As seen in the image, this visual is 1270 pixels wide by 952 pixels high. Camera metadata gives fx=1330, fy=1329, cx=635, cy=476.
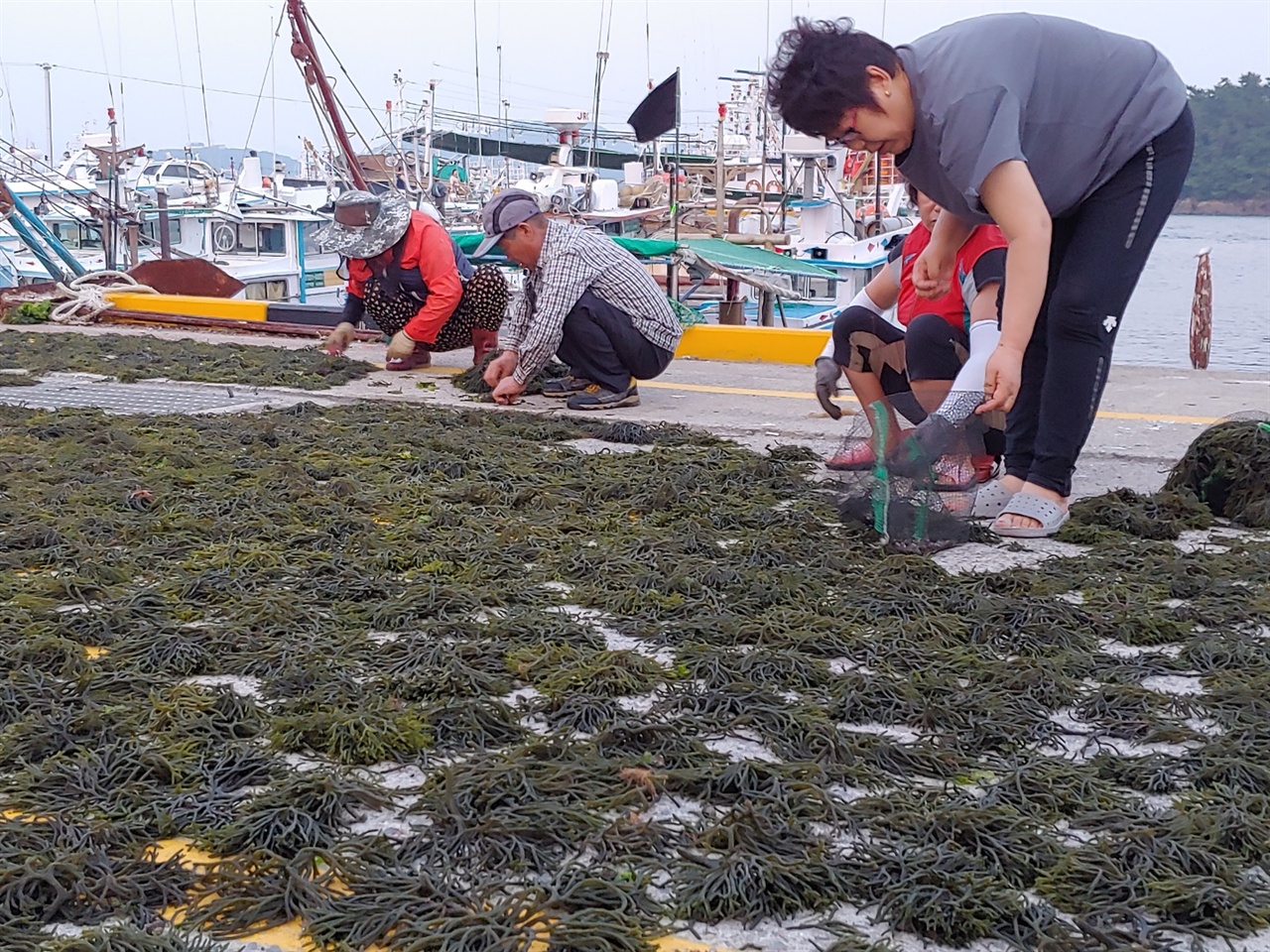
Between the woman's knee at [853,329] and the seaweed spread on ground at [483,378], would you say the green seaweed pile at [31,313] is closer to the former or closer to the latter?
the seaweed spread on ground at [483,378]

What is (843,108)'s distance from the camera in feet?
10.7

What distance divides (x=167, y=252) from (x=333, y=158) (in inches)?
355

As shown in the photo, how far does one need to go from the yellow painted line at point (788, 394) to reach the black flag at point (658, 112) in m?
8.93

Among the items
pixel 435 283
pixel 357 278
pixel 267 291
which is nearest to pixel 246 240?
pixel 267 291

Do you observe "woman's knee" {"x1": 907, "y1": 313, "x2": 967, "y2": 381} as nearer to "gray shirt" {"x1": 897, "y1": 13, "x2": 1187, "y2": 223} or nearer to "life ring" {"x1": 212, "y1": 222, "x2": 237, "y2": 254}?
"gray shirt" {"x1": 897, "y1": 13, "x2": 1187, "y2": 223}

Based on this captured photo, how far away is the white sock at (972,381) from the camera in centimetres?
382

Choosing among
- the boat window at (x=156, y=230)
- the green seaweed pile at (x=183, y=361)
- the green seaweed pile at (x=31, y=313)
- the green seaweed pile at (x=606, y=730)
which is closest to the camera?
the green seaweed pile at (x=606, y=730)

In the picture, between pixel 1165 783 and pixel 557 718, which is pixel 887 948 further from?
pixel 557 718

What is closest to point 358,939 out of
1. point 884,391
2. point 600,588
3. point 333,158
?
point 600,588

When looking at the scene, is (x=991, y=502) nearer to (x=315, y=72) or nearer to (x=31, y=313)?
(x=31, y=313)

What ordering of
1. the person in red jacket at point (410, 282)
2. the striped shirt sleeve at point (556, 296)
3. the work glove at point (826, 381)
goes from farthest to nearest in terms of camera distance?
→ the person in red jacket at point (410, 282) → the striped shirt sleeve at point (556, 296) → the work glove at point (826, 381)

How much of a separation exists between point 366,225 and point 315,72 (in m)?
6.78

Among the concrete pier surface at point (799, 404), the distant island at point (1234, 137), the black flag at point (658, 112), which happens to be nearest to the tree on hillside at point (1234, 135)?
the distant island at point (1234, 137)

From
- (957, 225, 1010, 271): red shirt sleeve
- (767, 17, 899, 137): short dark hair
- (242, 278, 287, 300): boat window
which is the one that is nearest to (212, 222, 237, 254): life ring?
(242, 278, 287, 300): boat window
